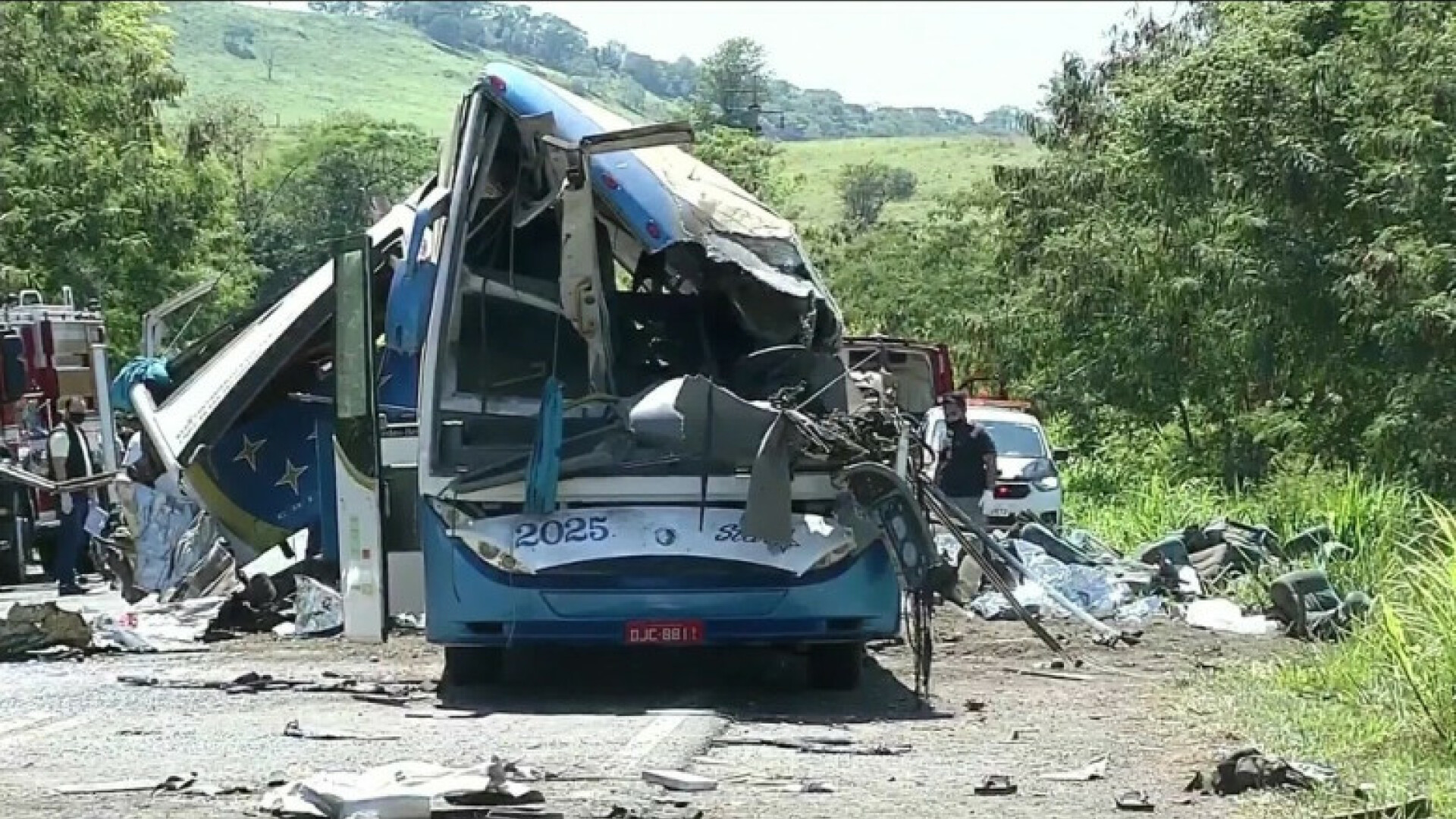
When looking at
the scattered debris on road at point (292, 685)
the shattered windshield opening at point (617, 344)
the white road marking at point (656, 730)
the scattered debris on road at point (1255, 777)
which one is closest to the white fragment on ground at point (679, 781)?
the white road marking at point (656, 730)

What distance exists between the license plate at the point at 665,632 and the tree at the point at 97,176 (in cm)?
2257

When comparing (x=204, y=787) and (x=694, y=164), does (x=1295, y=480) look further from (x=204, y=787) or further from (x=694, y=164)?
(x=204, y=787)

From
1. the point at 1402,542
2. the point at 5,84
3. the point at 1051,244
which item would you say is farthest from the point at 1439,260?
the point at 5,84

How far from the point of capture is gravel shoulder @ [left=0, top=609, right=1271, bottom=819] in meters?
8.32

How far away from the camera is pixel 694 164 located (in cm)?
1262

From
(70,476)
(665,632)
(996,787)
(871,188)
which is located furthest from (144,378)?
(871,188)

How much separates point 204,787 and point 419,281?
389 cm

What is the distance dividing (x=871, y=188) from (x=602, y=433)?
9484 centimetres

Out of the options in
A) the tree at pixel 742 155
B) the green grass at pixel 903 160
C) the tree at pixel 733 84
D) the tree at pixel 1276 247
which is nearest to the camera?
the tree at pixel 1276 247

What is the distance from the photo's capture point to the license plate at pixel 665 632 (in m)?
11.0

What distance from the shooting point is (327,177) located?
61406 millimetres

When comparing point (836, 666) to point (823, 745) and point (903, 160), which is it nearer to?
point (823, 745)

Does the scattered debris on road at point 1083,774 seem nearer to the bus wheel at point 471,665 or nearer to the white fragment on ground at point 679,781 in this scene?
the white fragment on ground at point 679,781

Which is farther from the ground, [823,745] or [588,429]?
[588,429]
